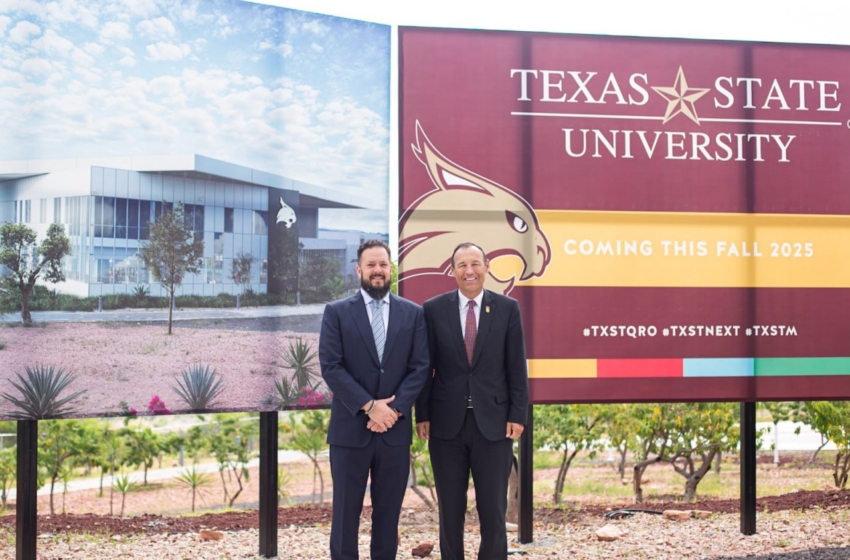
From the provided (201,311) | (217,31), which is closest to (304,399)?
(201,311)

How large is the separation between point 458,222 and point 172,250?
1.61 metres

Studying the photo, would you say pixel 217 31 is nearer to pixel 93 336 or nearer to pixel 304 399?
pixel 93 336

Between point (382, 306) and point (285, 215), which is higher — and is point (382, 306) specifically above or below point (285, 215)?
below

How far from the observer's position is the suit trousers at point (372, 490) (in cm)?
362

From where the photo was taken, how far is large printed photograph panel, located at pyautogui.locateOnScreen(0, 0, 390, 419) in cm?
407

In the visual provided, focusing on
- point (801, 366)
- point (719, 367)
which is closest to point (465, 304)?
point (719, 367)

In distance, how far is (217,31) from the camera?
4.38 meters

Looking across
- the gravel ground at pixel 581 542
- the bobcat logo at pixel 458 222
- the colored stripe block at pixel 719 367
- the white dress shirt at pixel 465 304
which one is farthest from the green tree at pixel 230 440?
the colored stripe block at pixel 719 367

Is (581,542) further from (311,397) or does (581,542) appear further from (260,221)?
(260,221)

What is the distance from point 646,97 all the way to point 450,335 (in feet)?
7.06

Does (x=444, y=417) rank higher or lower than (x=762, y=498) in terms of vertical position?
higher

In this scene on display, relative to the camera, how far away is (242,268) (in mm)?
4457

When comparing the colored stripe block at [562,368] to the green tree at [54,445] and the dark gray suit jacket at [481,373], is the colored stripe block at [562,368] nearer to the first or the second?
the dark gray suit jacket at [481,373]

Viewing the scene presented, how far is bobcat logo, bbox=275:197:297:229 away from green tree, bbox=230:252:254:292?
0.26m
